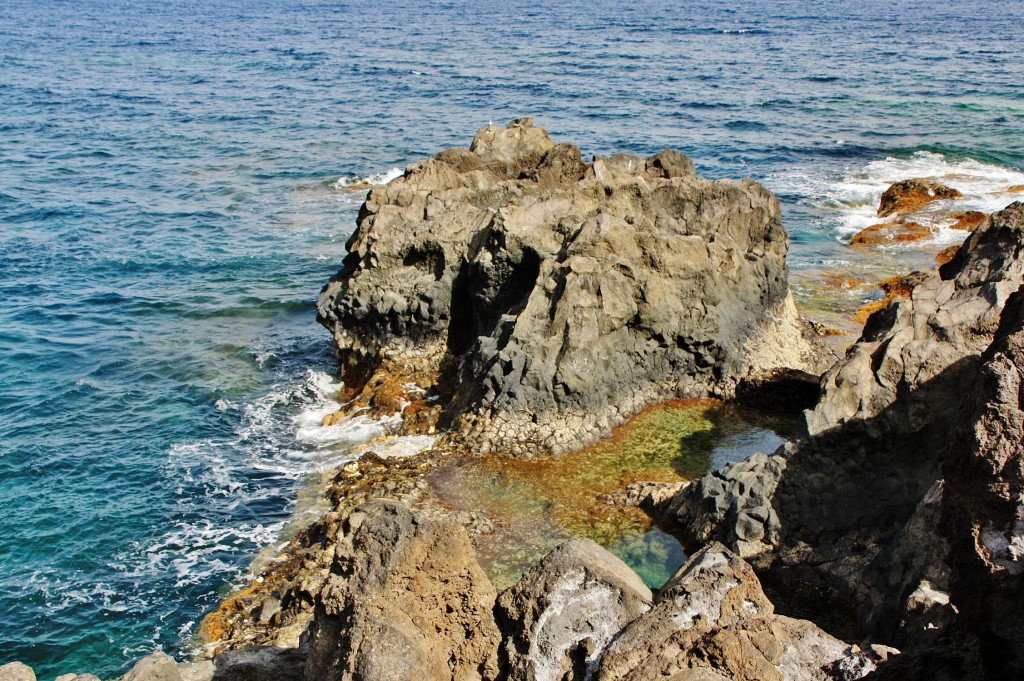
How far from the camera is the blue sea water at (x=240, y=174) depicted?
15.9 m

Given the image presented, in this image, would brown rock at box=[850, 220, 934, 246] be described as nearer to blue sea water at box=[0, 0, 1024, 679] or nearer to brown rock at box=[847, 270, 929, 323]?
blue sea water at box=[0, 0, 1024, 679]

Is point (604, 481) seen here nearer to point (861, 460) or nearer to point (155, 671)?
point (861, 460)

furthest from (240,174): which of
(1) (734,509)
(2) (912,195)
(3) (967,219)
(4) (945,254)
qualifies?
(1) (734,509)

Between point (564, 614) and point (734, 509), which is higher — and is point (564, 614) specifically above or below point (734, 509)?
above

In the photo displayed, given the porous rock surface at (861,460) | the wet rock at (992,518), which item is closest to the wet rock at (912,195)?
the porous rock surface at (861,460)

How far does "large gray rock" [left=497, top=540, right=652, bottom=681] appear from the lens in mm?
7777

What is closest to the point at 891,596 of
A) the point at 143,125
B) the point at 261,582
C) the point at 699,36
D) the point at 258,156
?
the point at 261,582

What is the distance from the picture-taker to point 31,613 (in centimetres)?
1383

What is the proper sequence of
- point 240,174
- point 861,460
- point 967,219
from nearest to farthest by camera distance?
1. point 861,460
2. point 967,219
3. point 240,174

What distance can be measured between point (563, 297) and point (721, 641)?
10.1m

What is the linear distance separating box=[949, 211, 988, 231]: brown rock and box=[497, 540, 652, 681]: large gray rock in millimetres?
29421

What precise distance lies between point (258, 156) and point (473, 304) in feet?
93.5

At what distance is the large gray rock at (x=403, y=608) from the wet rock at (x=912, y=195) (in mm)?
31293

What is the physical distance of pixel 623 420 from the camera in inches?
667
